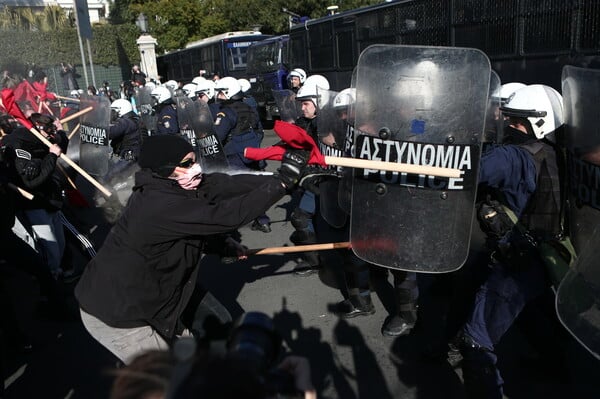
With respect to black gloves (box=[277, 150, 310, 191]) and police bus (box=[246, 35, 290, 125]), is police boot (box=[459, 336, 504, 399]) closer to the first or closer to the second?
black gloves (box=[277, 150, 310, 191])

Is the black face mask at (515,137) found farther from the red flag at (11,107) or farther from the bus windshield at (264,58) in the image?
the bus windshield at (264,58)

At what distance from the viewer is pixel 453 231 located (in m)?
2.84

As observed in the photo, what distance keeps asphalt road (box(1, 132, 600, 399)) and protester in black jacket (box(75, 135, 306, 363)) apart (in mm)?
611

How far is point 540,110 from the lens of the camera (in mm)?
2877

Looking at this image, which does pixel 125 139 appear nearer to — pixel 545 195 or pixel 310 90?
pixel 310 90

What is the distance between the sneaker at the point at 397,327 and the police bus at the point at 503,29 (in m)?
3.69

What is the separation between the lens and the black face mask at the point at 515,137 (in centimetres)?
291

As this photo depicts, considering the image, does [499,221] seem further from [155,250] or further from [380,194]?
[155,250]

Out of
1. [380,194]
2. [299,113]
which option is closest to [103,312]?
[380,194]

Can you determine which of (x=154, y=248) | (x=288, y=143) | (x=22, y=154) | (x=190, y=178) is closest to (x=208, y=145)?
(x=22, y=154)

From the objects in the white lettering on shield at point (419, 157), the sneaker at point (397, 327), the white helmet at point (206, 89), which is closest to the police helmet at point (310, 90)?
the sneaker at point (397, 327)

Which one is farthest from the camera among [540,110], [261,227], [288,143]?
[261,227]

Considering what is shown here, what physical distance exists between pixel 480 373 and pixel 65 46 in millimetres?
31622

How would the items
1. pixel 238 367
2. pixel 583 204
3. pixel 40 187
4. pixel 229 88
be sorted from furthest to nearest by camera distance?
1. pixel 229 88
2. pixel 40 187
3. pixel 583 204
4. pixel 238 367
